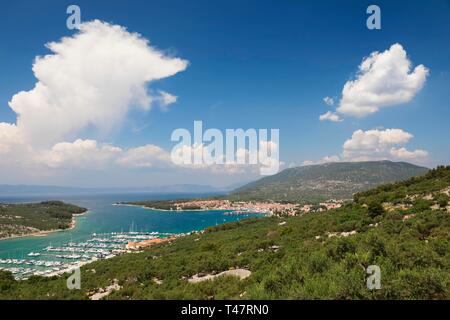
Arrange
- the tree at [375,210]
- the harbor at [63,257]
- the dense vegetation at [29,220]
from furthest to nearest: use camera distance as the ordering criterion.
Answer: the dense vegetation at [29,220]
the harbor at [63,257]
the tree at [375,210]

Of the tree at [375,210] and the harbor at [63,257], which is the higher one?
the tree at [375,210]

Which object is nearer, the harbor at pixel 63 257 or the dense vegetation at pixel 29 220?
the harbor at pixel 63 257

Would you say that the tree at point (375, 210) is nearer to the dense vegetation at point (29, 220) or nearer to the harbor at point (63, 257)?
the harbor at point (63, 257)

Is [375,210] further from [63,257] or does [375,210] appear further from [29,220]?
[29,220]

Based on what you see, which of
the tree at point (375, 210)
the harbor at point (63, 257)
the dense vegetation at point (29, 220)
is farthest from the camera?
the dense vegetation at point (29, 220)

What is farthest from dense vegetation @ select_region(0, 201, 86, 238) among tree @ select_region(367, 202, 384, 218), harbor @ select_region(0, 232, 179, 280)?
tree @ select_region(367, 202, 384, 218)

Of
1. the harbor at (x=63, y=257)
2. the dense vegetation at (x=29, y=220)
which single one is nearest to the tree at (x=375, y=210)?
the harbor at (x=63, y=257)

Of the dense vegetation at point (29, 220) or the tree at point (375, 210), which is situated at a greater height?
the tree at point (375, 210)

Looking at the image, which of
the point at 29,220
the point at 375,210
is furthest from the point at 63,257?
the point at 375,210

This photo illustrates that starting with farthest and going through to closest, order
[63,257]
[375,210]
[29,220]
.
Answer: [29,220], [63,257], [375,210]
